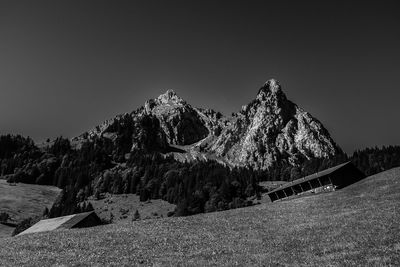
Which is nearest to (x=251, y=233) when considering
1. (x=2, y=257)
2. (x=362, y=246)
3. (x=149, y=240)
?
(x=149, y=240)

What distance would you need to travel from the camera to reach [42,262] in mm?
28000

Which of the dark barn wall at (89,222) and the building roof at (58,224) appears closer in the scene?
the building roof at (58,224)

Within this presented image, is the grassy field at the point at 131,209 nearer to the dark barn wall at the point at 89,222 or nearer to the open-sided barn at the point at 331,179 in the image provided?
the open-sided barn at the point at 331,179

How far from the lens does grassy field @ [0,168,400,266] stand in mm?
23938

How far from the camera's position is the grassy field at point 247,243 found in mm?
23938

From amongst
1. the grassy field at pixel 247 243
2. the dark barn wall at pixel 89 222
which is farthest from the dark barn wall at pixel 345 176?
the dark barn wall at pixel 89 222

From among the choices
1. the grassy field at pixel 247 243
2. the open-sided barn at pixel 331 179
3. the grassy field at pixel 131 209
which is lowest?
the grassy field at pixel 247 243

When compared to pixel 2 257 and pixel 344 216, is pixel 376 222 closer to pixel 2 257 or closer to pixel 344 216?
pixel 344 216

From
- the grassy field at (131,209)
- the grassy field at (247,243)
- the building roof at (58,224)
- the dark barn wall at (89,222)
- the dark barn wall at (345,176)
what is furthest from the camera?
the grassy field at (131,209)

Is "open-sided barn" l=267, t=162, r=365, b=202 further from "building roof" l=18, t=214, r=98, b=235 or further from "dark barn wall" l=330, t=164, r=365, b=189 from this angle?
"building roof" l=18, t=214, r=98, b=235

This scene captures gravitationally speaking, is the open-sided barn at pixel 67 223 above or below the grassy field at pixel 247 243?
above

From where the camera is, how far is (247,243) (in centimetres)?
3262

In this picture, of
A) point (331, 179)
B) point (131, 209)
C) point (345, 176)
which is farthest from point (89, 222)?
point (131, 209)

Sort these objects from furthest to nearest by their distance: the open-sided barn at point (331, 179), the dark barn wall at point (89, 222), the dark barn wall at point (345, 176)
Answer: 1. the dark barn wall at point (345, 176)
2. the open-sided barn at point (331, 179)
3. the dark barn wall at point (89, 222)
